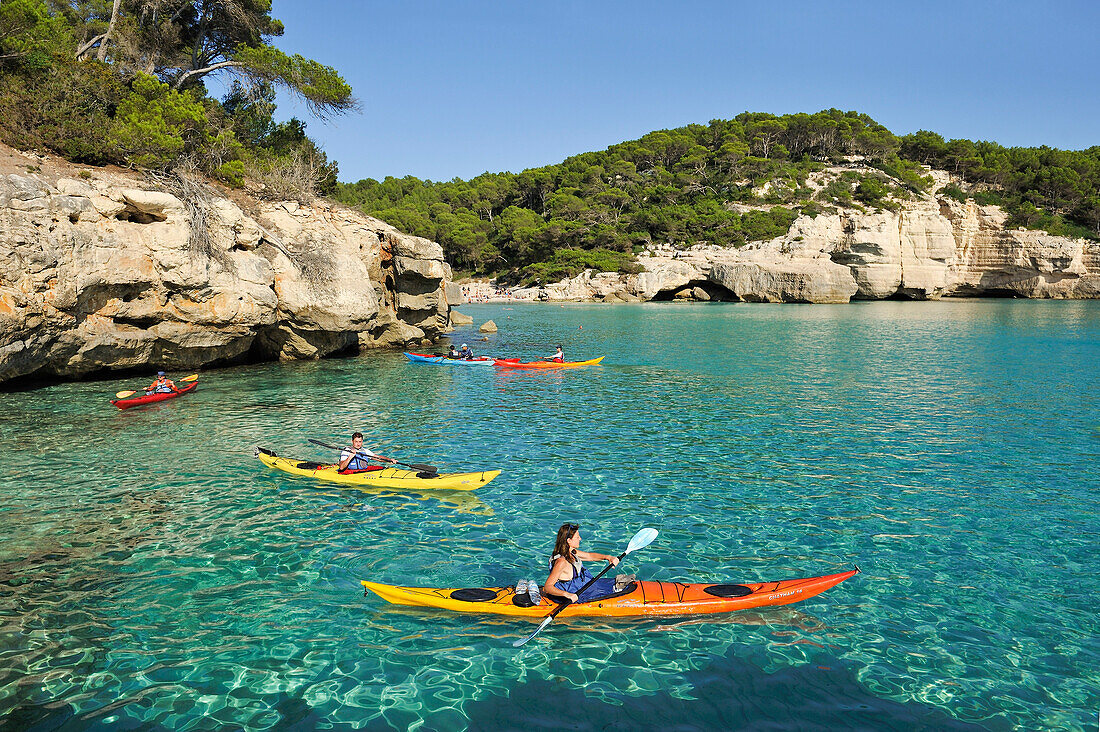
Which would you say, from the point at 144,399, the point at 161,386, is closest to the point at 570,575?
the point at 144,399

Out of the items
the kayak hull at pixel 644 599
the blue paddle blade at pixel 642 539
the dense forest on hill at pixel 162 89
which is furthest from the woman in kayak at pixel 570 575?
the dense forest on hill at pixel 162 89

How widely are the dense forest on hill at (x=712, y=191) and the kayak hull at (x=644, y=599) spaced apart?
70553mm

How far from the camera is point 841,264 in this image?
75375mm

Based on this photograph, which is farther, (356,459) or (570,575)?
(356,459)

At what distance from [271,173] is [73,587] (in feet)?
81.0

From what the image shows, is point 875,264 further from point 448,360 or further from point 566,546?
point 566,546

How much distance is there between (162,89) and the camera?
25547mm

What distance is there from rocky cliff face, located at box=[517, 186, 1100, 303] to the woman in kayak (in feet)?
225

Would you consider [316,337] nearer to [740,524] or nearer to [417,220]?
[740,524]

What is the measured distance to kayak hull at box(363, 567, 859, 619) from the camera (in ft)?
23.0

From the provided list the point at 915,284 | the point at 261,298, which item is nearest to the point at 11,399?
the point at 261,298

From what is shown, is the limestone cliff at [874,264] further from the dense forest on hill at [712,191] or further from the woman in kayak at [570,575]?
the woman in kayak at [570,575]

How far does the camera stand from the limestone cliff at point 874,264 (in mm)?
71750

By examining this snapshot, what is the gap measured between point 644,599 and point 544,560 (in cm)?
191
